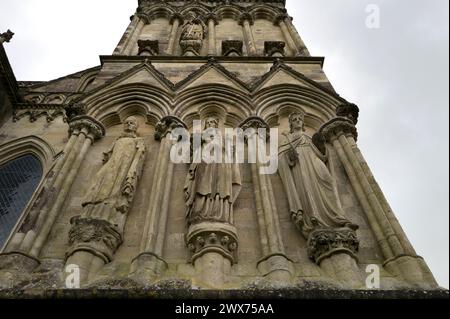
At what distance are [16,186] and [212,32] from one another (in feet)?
26.9

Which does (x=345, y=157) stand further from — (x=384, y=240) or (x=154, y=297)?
(x=154, y=297)

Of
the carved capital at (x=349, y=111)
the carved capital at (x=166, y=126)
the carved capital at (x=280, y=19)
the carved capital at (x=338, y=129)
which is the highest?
the carved capital at (x=280, y=19)

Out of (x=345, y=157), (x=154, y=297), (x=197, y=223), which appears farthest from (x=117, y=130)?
(x=154, y=297)

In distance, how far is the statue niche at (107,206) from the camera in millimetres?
5664

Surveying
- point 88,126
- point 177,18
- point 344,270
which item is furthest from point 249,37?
point 344,270

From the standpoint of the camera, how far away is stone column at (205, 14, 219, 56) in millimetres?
13245

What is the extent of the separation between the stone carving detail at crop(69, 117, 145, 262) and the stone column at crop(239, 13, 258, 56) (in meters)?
6.29

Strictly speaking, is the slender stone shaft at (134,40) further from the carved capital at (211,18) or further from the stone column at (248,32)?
the stone column at (248,32)

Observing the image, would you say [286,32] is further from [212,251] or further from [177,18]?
[212,251]

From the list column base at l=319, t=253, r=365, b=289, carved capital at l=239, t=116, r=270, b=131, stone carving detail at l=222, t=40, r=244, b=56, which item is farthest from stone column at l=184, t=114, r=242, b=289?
stone carving detail at l=222, t=40, r=244, b=56

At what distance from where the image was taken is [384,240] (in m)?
5.91

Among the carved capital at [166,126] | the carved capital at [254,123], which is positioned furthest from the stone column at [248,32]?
the carved capital at [166,126]

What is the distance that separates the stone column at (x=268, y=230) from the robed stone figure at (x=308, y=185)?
0.32 metres
